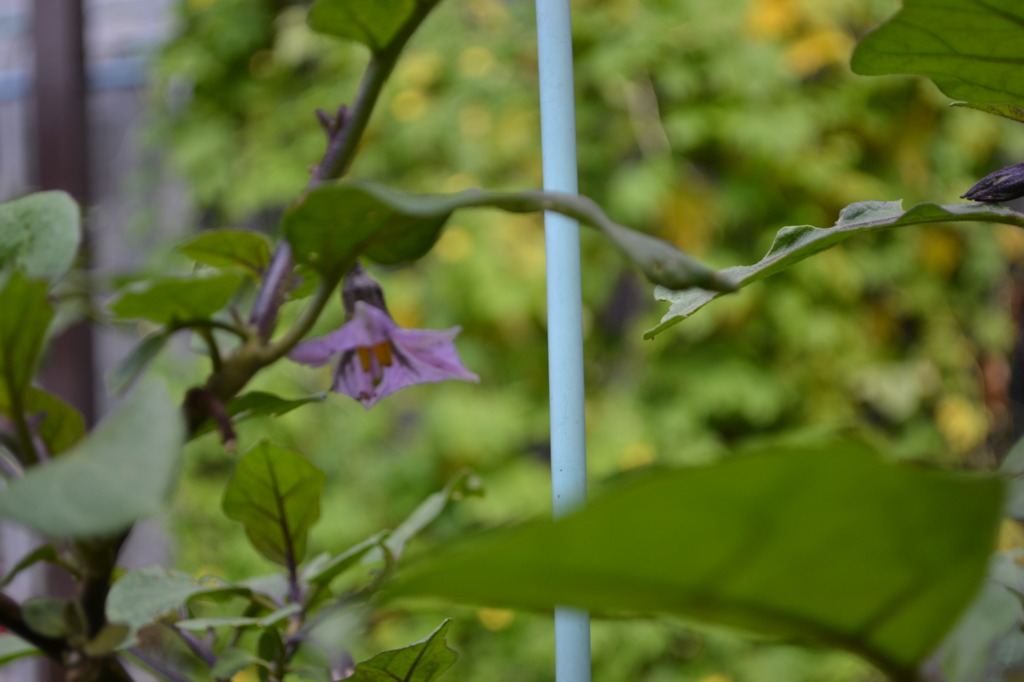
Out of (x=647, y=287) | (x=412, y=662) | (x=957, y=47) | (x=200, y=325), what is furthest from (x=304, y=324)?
(x=647, y=287)

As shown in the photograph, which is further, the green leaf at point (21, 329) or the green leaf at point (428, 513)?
the green leaf at point (428, 513)

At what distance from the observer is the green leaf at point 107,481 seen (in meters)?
0.16

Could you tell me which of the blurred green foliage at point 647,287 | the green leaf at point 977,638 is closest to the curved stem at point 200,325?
the green leaf at point 977,638

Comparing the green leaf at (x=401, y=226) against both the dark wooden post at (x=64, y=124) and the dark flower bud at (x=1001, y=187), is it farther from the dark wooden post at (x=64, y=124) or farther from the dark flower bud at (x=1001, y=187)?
the dark wooden post at (x=64, y=124)

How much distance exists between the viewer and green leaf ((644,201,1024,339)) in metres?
0.31

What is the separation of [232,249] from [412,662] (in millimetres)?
156

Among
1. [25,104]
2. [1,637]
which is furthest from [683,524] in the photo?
[25,104]

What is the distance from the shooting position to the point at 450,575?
15 centimetres

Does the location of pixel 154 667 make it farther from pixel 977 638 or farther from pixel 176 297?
pixel 977 638

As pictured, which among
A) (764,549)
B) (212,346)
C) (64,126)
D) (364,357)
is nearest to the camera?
(764,549)

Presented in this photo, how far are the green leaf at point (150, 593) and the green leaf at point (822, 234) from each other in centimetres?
18

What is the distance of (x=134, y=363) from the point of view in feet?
0.83

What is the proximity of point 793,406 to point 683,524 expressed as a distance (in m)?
1.56

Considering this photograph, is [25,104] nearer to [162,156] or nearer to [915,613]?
[162,156]
